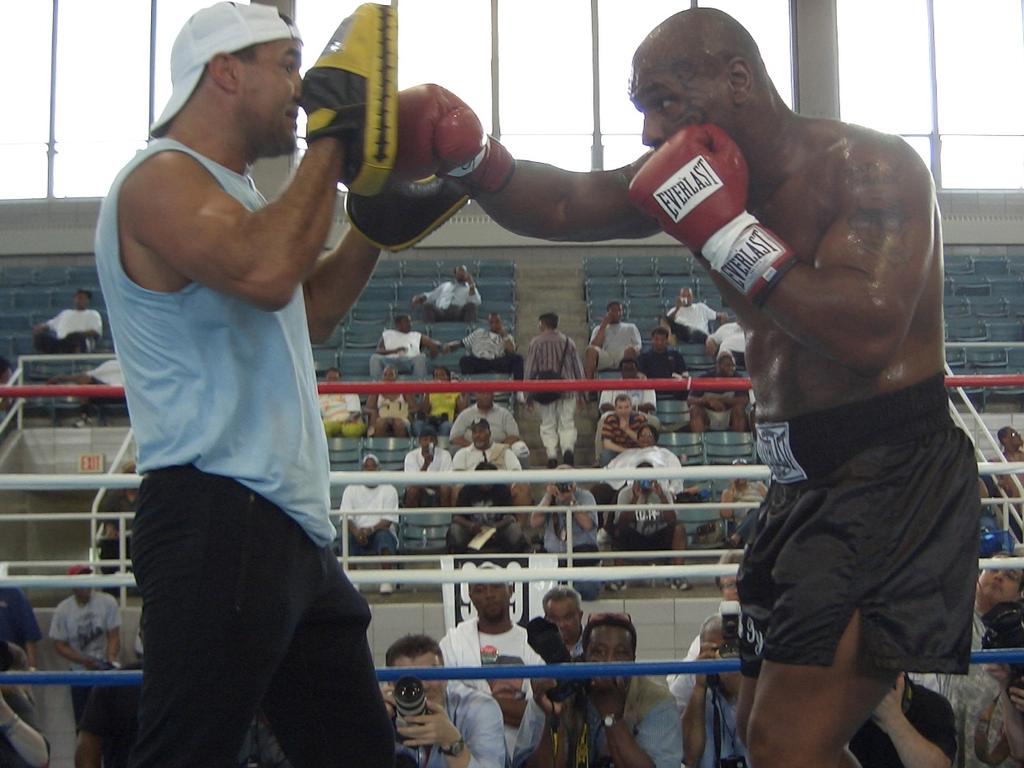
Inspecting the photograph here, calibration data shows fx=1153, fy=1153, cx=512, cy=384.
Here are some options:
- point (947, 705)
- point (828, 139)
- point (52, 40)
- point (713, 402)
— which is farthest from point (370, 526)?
point (52, 40)

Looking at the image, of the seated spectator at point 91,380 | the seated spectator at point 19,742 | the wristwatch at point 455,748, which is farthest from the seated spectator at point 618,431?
the seated spectator at point 19,742

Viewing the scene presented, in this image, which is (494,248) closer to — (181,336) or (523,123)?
(523,123)

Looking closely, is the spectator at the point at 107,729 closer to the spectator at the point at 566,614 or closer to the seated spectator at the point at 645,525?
the spectator at the point at 566,614

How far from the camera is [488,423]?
680 cm

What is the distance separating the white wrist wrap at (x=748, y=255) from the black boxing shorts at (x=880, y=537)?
0.83 ft

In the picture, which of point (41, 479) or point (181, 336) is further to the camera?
point (41, 479)

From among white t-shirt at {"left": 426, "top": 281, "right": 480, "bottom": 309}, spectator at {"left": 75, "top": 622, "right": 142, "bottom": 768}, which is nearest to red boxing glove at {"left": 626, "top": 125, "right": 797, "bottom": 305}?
spectator at {"left": 75, "top": 622, "right": 142, "bottom": 768}

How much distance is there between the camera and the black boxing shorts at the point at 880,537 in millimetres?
1632

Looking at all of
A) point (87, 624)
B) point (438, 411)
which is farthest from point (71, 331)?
point (87, 624)

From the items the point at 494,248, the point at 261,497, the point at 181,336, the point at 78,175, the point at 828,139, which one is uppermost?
the point at 78,175

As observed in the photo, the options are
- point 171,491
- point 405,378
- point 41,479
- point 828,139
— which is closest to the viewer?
point 171,491

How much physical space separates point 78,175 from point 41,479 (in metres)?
9.94

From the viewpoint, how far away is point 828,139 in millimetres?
1801

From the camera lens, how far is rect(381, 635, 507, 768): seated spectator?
9.53 ft
